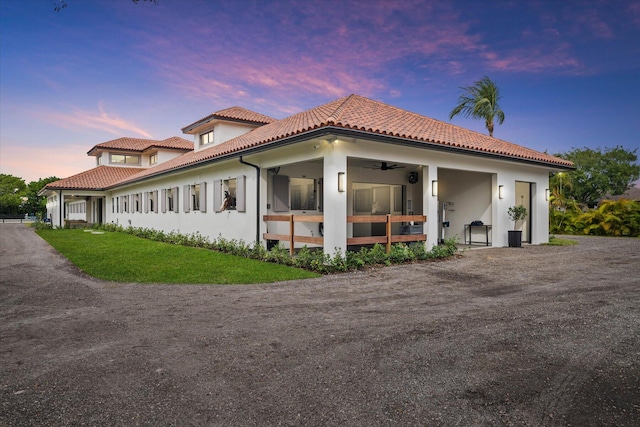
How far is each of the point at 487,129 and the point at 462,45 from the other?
13.3 meters

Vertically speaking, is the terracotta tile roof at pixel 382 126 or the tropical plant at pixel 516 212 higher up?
the terracotta tile roof at pixel 382 126

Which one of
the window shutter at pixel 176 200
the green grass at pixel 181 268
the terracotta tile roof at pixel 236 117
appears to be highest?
the terracotta tile roof at pixel 236 117

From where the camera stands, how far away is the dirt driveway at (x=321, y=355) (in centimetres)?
263

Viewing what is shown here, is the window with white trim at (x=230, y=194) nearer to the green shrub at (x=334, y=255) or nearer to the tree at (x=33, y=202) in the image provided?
the green shrub at (x=334, y=255)

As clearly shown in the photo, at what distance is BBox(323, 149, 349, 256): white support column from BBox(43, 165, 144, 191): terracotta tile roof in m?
24.1

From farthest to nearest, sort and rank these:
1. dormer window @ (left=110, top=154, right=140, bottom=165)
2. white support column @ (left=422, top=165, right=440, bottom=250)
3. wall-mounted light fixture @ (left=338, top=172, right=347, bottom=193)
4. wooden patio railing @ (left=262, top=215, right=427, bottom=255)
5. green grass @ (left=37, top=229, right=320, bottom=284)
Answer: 1. dormer window @ (left=110, top=154, right=140, bottom=165)
2. white support column @ (left=422, top=165, right=440, bottom=250)
3. wooden patio railing @ (left=262, top=215, right=427, bottom=255)
4. wall-mounted light fixture @ (left=338, top=172, right=347, bottom=193)
5. green grass @ (left=37, top=229, right=320, bottom=284)

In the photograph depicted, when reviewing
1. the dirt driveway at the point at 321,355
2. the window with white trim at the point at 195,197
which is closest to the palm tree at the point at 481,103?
the window with white trim at the point at 195,197

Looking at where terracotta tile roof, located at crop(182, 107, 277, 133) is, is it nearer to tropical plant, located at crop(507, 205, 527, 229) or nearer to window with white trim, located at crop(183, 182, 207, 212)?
window with white trim, located at crop(183, 182, 207, 212)

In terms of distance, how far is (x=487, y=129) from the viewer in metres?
27.3

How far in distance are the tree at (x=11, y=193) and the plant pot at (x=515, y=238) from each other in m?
71.7

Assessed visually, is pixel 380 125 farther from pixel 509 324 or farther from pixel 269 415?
pixel 269 415

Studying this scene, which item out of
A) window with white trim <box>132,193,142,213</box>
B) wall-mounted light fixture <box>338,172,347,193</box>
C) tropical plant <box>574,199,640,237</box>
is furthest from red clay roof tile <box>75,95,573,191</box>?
window with white trim <box>132,193,142,213</box>

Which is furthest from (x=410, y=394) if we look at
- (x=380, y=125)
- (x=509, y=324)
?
(x=380, y=125)

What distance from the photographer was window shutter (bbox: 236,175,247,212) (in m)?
12.5
